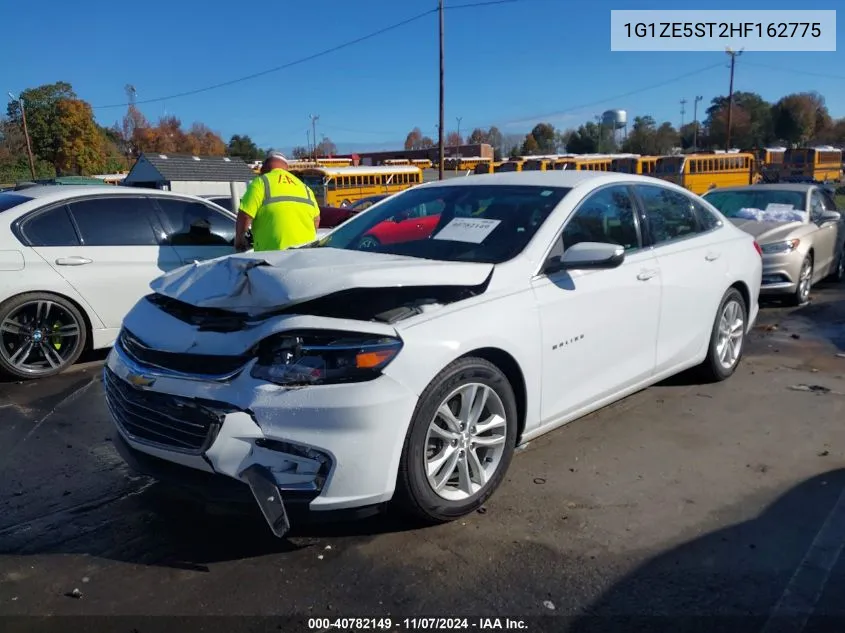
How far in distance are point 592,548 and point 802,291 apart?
6827 millimetres

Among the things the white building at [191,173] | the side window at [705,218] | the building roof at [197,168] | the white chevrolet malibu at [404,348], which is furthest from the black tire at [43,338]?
the building roof at [197,168]

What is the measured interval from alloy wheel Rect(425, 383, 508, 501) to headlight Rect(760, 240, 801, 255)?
20.2 feet

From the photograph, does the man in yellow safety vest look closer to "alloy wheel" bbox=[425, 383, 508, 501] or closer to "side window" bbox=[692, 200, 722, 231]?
"alloy wheel" bbox=[425, 383, 508, 501]

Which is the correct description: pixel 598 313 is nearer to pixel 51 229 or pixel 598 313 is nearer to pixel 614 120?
pixel 51 229

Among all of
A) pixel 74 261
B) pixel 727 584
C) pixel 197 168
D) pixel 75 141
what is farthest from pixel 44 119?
pixel 727 584

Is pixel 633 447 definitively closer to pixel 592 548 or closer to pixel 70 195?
pixel 592 548

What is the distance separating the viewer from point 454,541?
3076 millimetres

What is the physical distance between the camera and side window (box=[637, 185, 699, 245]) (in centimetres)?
449

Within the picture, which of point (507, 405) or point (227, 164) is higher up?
point (227, 164)

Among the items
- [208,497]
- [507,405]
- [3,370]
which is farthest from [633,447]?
[3,370]

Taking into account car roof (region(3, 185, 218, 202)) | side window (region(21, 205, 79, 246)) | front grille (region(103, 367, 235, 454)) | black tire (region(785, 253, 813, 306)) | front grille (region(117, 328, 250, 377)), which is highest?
car roof (region(3, 185, 218, 202))

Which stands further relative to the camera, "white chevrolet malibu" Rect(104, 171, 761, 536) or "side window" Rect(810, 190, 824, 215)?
"side window" Rect(810, 190, 824, 215)

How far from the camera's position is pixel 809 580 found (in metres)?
2.76

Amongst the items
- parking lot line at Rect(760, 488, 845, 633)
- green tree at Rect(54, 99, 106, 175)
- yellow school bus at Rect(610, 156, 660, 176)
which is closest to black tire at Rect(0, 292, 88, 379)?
parking lot line at Rect(760, 488, 845, 633)
